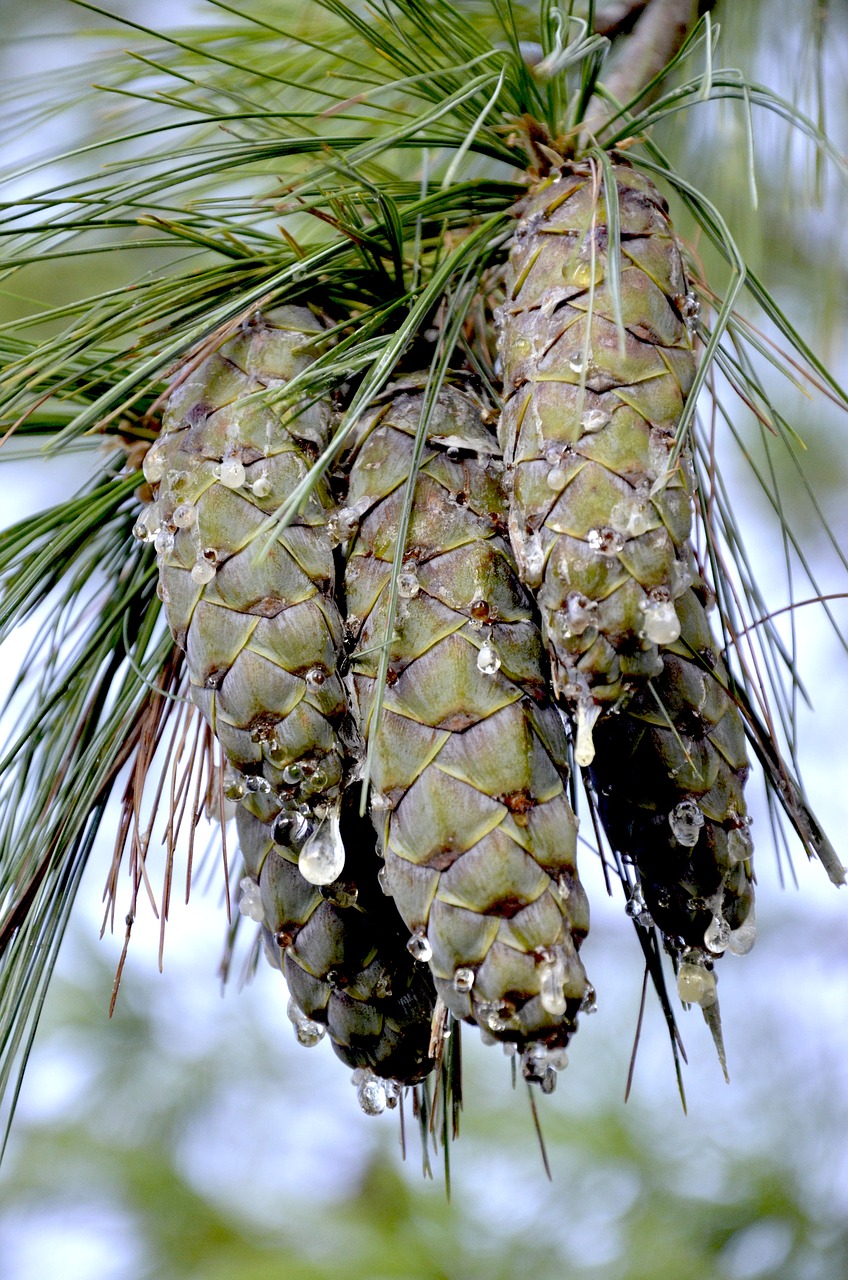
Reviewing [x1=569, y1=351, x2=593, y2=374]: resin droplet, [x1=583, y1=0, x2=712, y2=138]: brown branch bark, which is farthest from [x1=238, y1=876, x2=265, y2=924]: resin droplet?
[x1=583, y1=0, x2=712, y2=138]: brown branch bark

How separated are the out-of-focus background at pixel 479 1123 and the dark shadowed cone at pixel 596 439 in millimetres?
896

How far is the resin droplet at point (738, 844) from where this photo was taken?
59 centimetres

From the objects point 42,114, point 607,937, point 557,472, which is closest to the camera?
point 557,472

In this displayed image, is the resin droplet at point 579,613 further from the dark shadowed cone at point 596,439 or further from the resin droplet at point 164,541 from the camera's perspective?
the resin droplet at point 164,541

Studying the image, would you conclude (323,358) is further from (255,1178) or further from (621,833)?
(255,1178)

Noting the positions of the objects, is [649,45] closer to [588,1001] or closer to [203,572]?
[203,572]

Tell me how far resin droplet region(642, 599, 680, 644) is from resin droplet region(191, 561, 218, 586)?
0.21 metres

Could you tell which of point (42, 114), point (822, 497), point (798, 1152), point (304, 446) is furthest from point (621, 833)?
point (822, 497)

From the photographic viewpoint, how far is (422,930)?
511mm

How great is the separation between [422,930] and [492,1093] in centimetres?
150

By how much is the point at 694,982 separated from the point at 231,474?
355 millimetres

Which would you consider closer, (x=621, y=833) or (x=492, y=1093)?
(x=621, y=833)

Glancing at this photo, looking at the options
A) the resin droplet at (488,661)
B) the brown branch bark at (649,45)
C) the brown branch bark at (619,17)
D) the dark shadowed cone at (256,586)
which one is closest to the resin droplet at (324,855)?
the dark shadowed cone at (256,586)

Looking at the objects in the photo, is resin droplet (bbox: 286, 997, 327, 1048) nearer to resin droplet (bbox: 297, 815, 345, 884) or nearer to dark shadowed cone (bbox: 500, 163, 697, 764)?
resin droplet (bbox: 297, 815, 345, 884)
